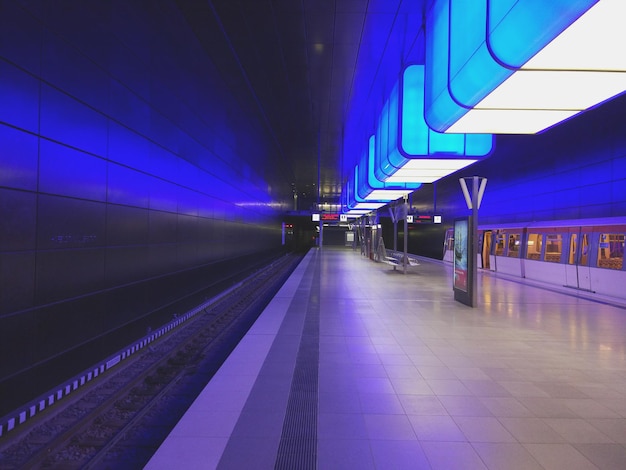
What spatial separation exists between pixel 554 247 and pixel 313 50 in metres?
9.97

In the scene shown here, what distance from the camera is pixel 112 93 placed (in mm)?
5785

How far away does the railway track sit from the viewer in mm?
3162

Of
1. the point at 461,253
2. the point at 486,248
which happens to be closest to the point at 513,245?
the point at 486,248

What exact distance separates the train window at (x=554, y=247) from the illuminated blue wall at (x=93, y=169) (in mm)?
11290

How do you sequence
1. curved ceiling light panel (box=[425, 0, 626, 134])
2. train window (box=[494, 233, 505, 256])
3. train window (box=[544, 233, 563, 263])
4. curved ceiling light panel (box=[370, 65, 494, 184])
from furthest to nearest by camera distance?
train window (box=[494, 233, 505, 256]), train window (box=[544, 233, 563, 263]), curved ceiling light panel (box=[370, 65, 494, 184]), curved ceiling light panel (box=[425, 0, 626, 134])

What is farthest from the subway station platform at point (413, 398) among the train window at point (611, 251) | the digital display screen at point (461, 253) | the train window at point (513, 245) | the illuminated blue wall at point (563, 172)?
the train window at point (513, 245)

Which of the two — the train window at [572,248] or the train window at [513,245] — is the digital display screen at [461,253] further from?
the train window at [513,245]

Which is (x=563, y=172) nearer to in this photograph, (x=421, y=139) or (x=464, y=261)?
(x=421, y=139)

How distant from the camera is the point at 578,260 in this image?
11406mm

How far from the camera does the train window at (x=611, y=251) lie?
977cm

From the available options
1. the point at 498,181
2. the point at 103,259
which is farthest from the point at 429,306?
the point at 498,181

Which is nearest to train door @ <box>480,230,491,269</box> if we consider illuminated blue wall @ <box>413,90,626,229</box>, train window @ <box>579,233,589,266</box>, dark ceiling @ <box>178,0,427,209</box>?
illuminated blue wall @ <box>413,90,626,229</box>

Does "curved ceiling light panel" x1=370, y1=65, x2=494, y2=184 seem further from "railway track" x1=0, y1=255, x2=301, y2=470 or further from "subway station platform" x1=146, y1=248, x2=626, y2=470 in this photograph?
"railway track" x1=0, y1=255, x2=301, y2=470

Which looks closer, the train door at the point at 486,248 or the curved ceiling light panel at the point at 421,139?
the curved ceiling light panel at the point at 421,139
